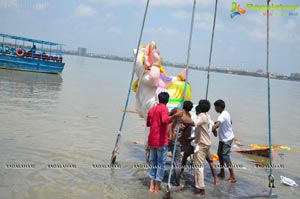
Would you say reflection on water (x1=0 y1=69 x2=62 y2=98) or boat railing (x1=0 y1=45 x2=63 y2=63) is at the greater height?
boat railing (x1=0 y1=45 x2=63 y2=63)

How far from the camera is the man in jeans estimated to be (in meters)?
5.77

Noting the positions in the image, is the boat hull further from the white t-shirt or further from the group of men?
the white t-shirt

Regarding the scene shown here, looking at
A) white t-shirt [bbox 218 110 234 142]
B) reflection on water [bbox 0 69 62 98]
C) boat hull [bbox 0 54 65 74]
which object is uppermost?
boat hull [bbox 0 54 65 74]

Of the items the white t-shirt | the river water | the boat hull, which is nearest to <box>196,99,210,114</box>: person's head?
the white t-shirt

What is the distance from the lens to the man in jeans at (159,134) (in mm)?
5773

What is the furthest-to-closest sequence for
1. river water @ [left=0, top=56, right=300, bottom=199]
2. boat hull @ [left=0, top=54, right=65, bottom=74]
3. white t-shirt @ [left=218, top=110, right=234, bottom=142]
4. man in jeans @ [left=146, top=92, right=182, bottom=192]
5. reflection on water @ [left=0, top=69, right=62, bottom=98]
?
boat hull @ [left=0, top=54, right=65, bottom=74] → reflection on water @ [left=0, top=69, right=62, bottom=98] → white t-shirt @ [left=218, top=110, right=234, bottom=142] → river water @ [left=0, top=56, right=300, bottom=199] → man in jeans @ [left=146, top=92, right=182, bottom=192]

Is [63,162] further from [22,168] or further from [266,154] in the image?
[266,154]

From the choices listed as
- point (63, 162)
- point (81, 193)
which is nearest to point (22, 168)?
point (63, 162)

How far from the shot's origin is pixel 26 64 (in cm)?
3234

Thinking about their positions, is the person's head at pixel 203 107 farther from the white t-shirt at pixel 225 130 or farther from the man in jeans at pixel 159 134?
the white t-shirt at pixel 225 130

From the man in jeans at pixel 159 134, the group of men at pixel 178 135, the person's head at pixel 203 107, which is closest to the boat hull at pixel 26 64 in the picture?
the group of men at pixel 178 135

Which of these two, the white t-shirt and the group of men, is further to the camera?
the white t-shirt

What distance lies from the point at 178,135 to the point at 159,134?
716mm

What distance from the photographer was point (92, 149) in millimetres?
8758
